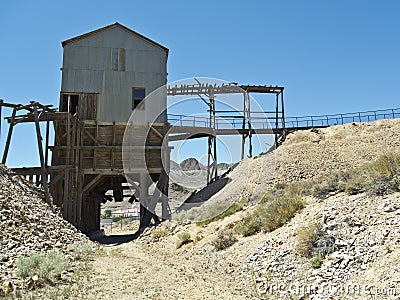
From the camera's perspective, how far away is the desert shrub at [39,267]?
9.89 metres

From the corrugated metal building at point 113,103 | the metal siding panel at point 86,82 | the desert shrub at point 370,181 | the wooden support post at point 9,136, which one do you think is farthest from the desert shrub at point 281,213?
the metal siding panel at point 86,82

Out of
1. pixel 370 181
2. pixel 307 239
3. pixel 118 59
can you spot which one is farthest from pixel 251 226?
pixel 118 59

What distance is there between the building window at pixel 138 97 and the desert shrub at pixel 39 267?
677 inches

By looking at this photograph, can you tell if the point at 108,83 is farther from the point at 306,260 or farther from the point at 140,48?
the point at 306,260

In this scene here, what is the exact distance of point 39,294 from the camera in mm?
8820

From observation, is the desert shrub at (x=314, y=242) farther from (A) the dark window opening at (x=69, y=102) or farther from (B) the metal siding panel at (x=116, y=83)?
(A) the dark window opening at (x=69, y=102)

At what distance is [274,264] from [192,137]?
74.3ft

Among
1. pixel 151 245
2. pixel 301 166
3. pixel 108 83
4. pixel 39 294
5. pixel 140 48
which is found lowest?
pixel 151 245

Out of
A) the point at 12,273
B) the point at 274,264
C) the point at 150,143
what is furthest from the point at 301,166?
the point at 12,273

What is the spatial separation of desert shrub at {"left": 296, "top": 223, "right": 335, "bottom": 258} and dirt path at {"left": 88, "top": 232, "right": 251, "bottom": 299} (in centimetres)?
180

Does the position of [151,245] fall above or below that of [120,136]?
below

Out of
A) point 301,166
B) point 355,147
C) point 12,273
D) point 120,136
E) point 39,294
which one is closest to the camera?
point 39,294

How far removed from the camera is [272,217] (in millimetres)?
14344

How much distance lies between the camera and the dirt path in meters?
9.68
